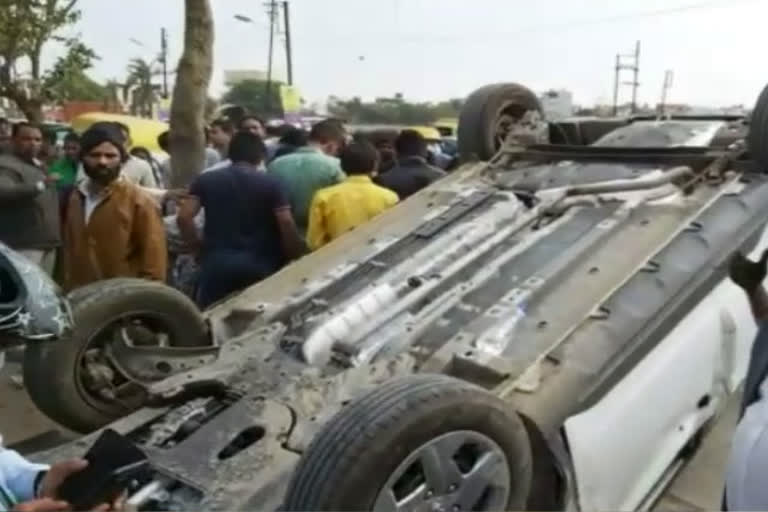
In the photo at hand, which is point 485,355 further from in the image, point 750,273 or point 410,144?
point 410,144

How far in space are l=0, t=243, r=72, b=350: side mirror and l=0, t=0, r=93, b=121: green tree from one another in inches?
648

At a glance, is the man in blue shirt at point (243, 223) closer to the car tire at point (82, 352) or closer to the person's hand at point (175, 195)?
the person's hand at point (175, 195)

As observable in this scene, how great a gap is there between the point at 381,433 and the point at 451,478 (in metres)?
0.33

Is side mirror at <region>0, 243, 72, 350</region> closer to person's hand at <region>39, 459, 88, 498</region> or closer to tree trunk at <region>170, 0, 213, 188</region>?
person's hand at <region>39, 459, 88, 498</region>

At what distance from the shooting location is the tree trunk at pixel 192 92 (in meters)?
8.34

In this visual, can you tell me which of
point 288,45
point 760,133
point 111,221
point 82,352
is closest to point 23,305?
point 82,352

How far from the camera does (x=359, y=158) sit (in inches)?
207

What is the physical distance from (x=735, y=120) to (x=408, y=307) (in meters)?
2.55

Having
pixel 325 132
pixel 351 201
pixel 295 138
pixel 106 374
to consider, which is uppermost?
pixel 325 132

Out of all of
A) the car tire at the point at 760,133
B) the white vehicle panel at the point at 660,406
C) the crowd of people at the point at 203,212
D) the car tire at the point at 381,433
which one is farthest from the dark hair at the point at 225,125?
the car tire at the point at 381,433

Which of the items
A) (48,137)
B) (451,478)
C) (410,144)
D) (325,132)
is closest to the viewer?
(451,478)

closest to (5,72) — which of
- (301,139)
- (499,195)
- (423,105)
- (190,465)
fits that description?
(301,139)

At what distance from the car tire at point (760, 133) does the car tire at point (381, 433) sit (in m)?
2.20

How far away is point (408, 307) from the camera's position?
13.3 ft
